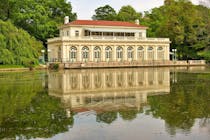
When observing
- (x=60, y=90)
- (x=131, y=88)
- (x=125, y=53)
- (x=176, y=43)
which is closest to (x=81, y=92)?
(x=60, y=90)

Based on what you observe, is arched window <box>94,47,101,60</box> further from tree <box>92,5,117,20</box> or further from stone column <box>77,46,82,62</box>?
tree <box>92,5,117,20</box>

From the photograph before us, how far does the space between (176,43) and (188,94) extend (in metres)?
50.9

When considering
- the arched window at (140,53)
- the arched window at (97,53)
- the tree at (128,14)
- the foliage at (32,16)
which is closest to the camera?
the arched window at (97,53)

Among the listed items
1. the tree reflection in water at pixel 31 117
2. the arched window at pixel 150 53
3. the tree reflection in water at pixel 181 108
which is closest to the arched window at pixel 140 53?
the arched window at pixel 150 53

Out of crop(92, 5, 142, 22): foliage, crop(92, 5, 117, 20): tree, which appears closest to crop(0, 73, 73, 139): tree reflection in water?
crop(92, 5, 142, 22): foliage

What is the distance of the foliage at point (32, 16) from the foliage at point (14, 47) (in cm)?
1150

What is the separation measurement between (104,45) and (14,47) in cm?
1490

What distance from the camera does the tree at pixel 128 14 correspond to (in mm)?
85875

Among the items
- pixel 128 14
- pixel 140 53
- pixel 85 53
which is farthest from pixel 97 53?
pixel 128 14

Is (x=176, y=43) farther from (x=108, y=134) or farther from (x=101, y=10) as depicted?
(x=108, y=134)

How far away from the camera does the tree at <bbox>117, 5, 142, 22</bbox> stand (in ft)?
282

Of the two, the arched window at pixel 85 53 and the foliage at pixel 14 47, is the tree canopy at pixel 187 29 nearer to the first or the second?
the arched window at pixel 85 53

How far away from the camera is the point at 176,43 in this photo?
70.9m

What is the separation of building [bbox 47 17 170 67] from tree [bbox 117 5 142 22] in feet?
62.4
